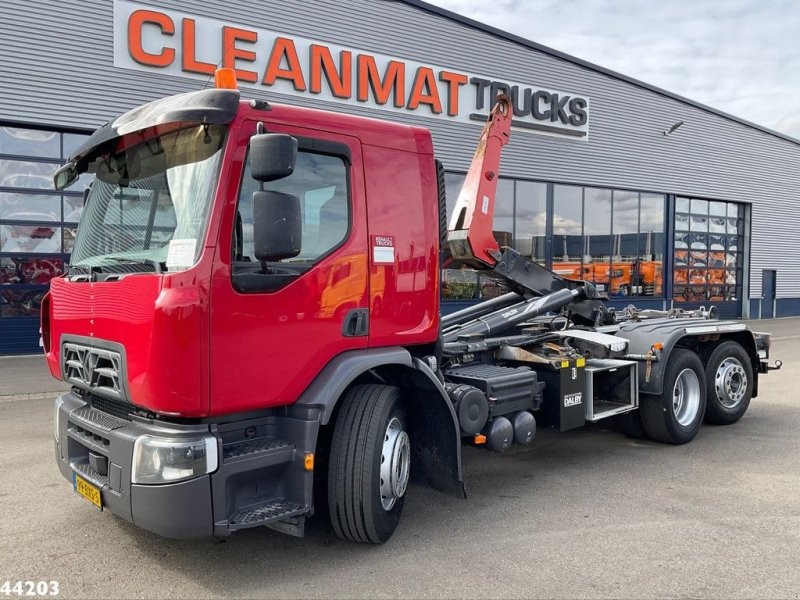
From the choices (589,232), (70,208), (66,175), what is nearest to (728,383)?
(66,175)

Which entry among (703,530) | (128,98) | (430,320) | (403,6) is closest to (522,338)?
(430,320)

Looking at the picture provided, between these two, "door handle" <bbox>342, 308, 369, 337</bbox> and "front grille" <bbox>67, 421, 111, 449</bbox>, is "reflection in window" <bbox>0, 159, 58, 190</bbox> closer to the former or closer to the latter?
"front grille" <bbox>67, 421, 111, 449</bbox>

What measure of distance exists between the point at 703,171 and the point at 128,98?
19.8 meters

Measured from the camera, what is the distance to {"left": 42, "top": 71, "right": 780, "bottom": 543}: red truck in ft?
10.6

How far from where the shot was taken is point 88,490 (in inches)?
144

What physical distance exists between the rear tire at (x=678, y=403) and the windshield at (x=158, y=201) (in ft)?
15.9

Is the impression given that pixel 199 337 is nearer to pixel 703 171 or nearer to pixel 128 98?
pixel 128 98

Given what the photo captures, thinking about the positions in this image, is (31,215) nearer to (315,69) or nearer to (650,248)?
(315,69)

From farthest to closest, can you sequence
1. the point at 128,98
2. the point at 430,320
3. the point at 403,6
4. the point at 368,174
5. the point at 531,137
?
the point at 531,137 → the point at 403,6 → the point at 128,98 → the point at 430,320 → the point at 368,174

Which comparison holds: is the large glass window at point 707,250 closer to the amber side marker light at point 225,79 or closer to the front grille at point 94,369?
the amber side marker light at point 225,79

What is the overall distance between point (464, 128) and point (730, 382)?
11.8 m

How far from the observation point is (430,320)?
4.45 metres

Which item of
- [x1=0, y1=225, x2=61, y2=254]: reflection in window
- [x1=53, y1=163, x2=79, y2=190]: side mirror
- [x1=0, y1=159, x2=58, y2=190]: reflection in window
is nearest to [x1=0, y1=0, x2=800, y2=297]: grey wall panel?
[x1=0, y1=159, x2=58, y2=190]: reflection in window

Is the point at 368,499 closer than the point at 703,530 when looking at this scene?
Yes
